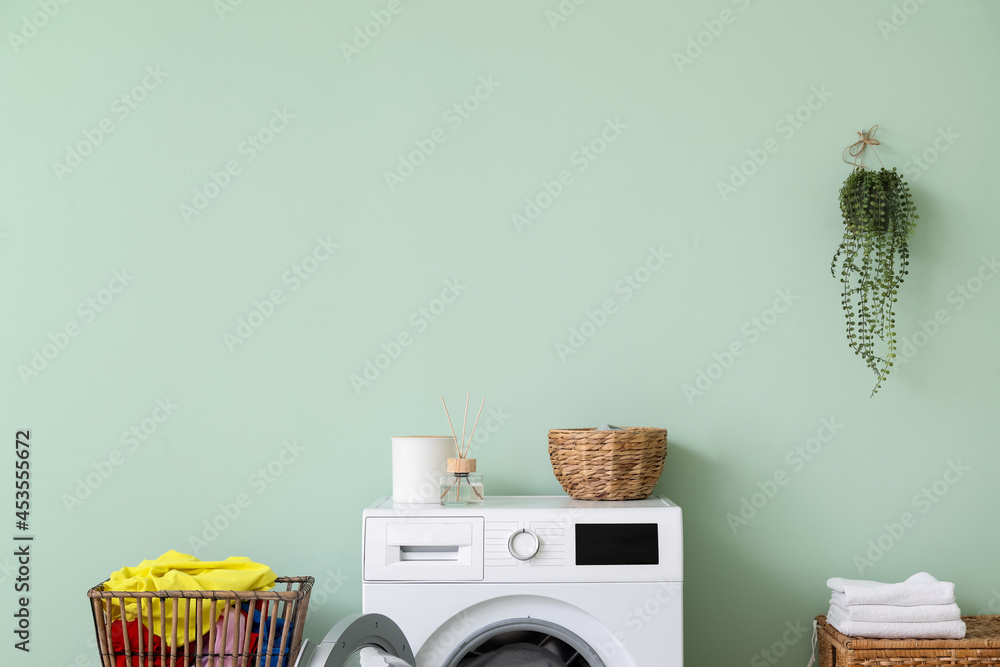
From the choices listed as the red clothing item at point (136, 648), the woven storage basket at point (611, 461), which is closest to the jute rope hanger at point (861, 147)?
the woven storage basket at point (611, 461)

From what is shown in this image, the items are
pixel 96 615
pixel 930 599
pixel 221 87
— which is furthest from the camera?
pixel 221 87

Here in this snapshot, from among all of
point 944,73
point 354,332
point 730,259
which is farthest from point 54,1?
point 944,73

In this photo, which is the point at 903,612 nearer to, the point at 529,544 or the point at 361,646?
the point at 529,544

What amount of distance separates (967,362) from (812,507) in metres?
0.60

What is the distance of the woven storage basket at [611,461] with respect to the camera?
1.88 m

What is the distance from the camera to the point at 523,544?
177 centimetres

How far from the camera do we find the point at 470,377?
218 cm

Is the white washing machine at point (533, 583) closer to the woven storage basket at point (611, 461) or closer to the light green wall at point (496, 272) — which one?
the woven storage basket at point (611, 461)

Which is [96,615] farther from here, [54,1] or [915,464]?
[915,464]

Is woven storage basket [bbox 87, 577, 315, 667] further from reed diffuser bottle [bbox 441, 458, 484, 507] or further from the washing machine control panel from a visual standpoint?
reed diffuser bottle [bbox 441, 458, 484, 507]

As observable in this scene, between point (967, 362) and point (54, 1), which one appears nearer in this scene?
point (967, 362)

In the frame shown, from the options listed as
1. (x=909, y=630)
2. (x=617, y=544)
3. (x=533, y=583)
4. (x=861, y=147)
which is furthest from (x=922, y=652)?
(x=861, y=147)

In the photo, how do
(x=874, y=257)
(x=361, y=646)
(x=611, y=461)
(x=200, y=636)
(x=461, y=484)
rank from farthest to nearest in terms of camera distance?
(x=874, y=257)
(x=461, y=484)
(x=611, y=461)
(x=200, y=636)
(x=361, y=646)

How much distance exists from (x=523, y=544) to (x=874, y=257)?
1283mm
